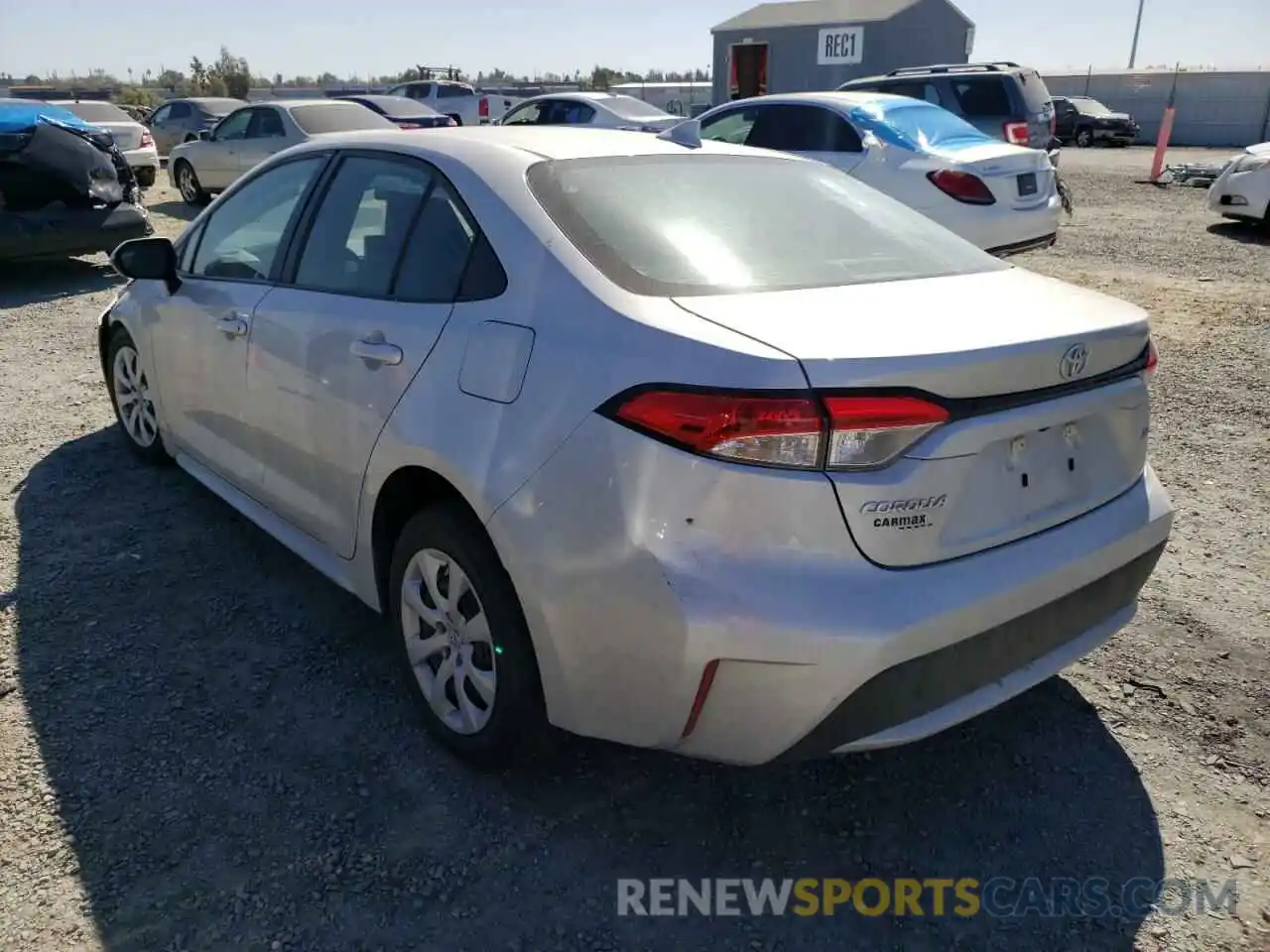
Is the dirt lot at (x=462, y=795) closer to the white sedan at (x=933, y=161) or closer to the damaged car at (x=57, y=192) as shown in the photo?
the white sedan at (x=933, y=161)

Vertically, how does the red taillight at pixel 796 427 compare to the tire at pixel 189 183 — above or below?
above

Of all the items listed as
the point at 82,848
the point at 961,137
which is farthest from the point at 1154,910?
the point at 961,137

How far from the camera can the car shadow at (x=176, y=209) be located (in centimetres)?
1368

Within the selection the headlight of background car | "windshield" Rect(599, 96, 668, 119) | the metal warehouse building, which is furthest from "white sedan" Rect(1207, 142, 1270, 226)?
the metal warehouse building

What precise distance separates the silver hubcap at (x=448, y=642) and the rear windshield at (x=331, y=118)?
11.5 m

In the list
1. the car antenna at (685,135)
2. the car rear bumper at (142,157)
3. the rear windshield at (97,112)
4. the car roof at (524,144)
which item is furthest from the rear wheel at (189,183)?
the car antenna at (685,135)

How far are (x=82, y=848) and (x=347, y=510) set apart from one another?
3.56ft

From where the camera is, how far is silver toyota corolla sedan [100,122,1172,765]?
1966 millimetres

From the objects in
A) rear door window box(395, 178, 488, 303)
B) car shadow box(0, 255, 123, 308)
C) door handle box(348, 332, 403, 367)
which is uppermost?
rear door window box(395, 178, 488, 303)

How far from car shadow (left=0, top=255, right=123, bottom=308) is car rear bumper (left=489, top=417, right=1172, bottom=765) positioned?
7.64 meters

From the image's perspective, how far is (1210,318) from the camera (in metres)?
7.65

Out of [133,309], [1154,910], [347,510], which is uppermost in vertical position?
[133,309]

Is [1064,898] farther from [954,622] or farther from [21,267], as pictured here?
[21,267]

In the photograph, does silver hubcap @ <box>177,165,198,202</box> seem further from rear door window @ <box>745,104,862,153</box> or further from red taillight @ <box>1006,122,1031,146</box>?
red taillight @ <box>1006,122,1031,146</box>
